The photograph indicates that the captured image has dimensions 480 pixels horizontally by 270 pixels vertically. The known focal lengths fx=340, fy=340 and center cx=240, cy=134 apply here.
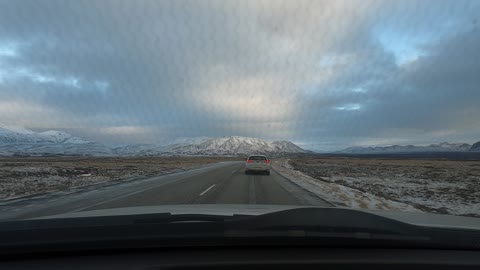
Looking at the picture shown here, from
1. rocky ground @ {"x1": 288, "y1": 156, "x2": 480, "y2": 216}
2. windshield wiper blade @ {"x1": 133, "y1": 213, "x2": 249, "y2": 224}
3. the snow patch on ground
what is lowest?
rocky ground @ {"x1": 288, "y1": 156, "x2": 480, "y2": 216}

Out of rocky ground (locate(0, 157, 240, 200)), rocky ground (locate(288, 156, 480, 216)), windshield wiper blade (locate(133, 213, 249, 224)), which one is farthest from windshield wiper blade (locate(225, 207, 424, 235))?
rocky ground (locate(0, 157, 240, 200))

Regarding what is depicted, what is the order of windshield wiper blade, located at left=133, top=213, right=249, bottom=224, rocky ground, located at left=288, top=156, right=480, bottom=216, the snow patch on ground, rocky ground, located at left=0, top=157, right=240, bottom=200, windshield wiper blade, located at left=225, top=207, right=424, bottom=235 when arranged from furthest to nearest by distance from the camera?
1. rocky ground, located at left=0, top=157, right=240, bottom=200
2. rocky ground, located at left=288, top=156, right=480, bottom=216
3. the snow patch on ground
4. windshield wiper blade, located at left=133, top=213, right=249, bottom=224
5. windshield wiper blade, located at left=225, top=207, right=424, bottom=235

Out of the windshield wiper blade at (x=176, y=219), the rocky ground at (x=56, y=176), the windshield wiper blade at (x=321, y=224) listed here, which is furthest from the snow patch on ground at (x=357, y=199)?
the rocky ground at (x=56, y=176)

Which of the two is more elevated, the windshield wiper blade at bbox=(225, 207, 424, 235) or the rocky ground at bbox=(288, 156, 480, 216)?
the windshield wiper blade at bbox=(225, 207, 424, 235)

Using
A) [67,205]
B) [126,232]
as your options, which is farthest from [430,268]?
[67,205]

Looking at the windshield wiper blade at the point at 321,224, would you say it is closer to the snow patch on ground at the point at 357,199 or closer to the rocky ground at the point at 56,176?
the snow patch on ground at the point at 357,199

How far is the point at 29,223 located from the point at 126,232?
2.90 feet

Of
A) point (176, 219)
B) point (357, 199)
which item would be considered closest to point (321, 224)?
point (176, 219)

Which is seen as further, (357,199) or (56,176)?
(56,176)

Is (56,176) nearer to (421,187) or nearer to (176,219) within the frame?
(421,187)

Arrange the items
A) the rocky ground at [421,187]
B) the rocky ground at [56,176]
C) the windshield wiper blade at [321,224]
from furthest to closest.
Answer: the rocky ground at [56,176] → the rocky ground at [421,187] → the windshield wiper blade at [321,224]

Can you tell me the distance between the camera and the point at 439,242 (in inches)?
109

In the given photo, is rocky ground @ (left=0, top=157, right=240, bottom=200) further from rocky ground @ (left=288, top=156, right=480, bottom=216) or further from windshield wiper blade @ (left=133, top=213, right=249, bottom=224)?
rocky ground @ (left=288, top=156, right=480, bottom=216)

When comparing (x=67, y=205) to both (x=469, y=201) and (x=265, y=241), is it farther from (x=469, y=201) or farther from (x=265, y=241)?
(x=469, y=201)
